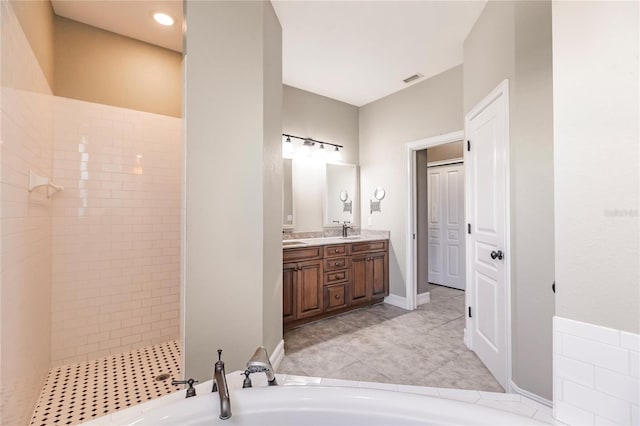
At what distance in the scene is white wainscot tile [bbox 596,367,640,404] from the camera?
2.47 feet

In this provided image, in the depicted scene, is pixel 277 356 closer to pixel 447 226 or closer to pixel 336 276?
pixel 336 276

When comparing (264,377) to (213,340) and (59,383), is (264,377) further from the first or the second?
(59,383)

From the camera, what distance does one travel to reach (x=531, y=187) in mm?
1810

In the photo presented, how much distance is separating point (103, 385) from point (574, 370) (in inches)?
105

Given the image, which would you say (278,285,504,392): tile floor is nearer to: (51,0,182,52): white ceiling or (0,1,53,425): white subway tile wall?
(0,1,53,425): white subway tile wall

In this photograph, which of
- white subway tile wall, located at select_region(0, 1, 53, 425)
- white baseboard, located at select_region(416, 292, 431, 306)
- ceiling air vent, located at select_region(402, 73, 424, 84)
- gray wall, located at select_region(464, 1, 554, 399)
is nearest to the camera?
white subway tile wall, located at select_region(0, 1, 53, 425)

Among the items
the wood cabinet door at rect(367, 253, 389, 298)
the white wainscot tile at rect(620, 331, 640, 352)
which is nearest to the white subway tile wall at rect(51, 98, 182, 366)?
the wood cabinet door at rect(367, 253, 389, 298)

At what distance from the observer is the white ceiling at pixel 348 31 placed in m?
2.29

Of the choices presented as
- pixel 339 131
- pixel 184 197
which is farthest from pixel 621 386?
pixel 339 131

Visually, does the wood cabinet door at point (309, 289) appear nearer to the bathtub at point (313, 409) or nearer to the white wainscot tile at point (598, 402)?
the bathtub at point (313, 409)

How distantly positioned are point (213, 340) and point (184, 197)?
936 mm

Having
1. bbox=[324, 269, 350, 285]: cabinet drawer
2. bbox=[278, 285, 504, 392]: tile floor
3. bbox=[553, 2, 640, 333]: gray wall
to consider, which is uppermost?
bbox=[553, 2, 640, 333]: gray wall

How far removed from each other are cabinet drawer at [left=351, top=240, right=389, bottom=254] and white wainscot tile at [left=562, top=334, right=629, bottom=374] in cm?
Answer: 268

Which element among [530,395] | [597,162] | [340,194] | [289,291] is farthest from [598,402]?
[340,194]
